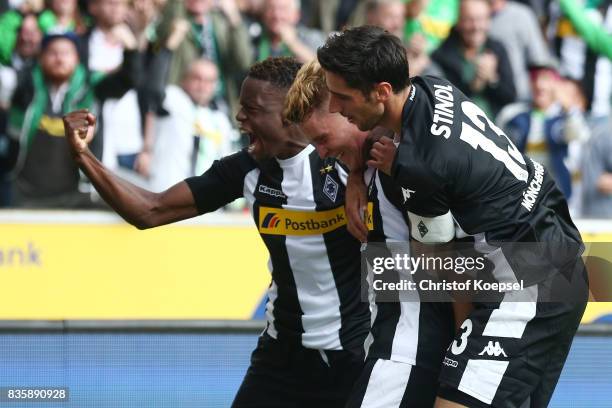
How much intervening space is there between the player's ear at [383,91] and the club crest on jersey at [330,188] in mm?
970

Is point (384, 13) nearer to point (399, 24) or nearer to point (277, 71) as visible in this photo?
point (399, 24)

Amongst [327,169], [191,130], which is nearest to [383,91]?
[327,169]

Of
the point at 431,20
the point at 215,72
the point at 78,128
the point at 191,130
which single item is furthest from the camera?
the point at 431,20

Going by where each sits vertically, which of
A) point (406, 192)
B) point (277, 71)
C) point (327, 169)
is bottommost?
point (327, 169)

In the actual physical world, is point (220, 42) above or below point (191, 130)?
above

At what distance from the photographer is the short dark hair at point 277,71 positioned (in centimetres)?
477

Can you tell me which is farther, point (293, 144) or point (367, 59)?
point (293, 144)

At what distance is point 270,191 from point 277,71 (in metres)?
0.51

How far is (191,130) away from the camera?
819 centimetres

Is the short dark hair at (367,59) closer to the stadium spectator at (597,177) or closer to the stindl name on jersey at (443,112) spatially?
the stindl name on jersey at (443,112)

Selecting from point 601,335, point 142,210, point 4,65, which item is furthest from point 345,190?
point 4,65

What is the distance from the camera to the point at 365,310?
16.0ft

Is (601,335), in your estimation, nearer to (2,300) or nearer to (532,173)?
(532,173)

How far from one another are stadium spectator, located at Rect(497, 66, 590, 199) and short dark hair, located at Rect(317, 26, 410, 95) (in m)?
4.95
